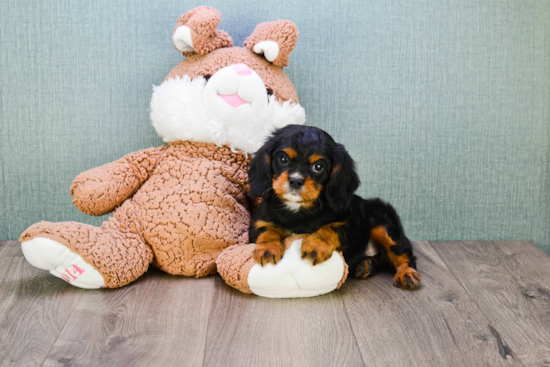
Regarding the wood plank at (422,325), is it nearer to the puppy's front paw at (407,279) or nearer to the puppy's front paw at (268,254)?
the puppy's front paw at (407,279)

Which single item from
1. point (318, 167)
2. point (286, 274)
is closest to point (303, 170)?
point (318, 167)

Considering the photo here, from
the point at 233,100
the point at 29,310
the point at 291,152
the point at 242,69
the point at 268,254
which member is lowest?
the point at 29,310

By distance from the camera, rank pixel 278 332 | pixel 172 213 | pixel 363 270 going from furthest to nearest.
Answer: pixel 363 270 → pixel 172 213 → pixel 278 332

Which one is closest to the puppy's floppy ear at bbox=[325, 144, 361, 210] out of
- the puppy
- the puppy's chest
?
the puppy

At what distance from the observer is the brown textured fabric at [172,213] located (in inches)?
72.1

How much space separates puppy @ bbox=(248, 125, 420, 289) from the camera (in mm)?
1678

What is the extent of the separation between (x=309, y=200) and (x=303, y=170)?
11cm

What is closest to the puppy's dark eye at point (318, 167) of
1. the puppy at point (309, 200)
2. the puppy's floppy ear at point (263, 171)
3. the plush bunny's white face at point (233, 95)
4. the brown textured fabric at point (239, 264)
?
the puppy at point (309, 200)

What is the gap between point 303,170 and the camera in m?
1.68

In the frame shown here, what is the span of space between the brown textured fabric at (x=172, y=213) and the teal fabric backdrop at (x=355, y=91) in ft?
1.28

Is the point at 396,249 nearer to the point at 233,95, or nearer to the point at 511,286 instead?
the point at 511,286

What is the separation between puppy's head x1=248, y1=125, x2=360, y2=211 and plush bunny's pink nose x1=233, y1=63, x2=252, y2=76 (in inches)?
11.7

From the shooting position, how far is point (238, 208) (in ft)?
6.61

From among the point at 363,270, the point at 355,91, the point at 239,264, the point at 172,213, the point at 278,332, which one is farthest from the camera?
the point at 355,91
